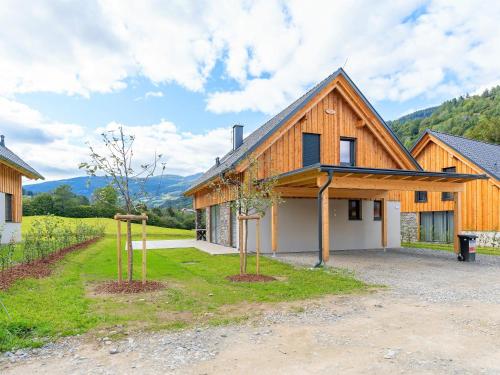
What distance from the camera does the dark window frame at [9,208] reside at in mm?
16991

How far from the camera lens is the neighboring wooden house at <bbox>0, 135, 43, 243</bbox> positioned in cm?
1578

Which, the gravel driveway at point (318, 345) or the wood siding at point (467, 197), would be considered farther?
the wood siding at point (467, 197)

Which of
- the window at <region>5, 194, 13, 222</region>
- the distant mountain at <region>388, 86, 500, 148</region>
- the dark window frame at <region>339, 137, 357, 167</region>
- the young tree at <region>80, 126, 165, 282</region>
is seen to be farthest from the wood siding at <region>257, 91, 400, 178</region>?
the distant mountain at <region>388, 86, 500, 148</region>

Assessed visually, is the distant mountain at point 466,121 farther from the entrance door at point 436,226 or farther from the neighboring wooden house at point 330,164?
the neighboring wooden house at point 330,164

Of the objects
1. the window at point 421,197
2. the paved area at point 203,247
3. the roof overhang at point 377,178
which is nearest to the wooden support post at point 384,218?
the roof overhang at point 377,178

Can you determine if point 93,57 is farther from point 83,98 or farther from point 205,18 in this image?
point 205,18

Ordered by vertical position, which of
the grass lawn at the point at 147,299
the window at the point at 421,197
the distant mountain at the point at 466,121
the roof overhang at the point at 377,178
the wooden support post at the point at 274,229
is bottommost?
the grass lawn at the point at 147,299

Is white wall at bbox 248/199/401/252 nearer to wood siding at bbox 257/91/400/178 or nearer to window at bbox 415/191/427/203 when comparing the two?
wood siding at bbox 257/91/400/178

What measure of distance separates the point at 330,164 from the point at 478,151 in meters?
11.4

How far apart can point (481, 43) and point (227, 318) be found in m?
23.3

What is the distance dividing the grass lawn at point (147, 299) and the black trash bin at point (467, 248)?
5.17 m

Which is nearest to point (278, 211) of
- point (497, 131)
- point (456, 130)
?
point (497, 131)

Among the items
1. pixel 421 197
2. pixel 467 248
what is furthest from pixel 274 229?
pixel 421 197

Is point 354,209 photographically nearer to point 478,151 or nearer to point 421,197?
point 421,197
